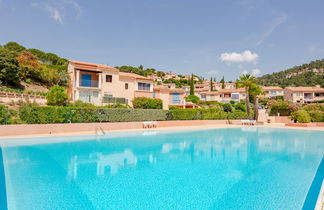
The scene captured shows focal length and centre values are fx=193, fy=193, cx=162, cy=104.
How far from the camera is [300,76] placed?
89500 millimetres

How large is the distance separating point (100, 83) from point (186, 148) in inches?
739

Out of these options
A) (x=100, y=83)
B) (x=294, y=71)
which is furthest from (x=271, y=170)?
(x=294, y=71)

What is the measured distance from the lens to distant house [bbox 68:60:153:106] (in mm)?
26312

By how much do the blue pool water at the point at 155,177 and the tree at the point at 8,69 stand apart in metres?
21.1

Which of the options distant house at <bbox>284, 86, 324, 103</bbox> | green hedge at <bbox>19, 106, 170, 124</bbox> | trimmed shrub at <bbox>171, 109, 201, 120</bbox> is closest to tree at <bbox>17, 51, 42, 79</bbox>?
green hedge at <bbox>19, 106, 170, 124</bbox>

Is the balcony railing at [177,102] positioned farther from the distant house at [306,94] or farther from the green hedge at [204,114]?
the distant house at [306,94]

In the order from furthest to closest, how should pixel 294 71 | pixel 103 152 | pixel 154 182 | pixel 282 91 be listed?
1. pixel 294 71
2. pixel 282 91
3. pixel 103 152
4. pixel 154 182

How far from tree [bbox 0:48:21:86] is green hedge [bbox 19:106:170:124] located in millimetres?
15604

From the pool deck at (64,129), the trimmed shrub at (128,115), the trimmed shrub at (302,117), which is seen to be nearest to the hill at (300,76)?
the trimmed shrub at (302,117)

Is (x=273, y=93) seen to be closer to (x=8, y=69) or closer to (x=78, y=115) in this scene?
(x=78, y=115)

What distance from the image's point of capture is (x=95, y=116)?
19.4 meters

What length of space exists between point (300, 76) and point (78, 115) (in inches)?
4024

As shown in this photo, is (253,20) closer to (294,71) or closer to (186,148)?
(186,148)

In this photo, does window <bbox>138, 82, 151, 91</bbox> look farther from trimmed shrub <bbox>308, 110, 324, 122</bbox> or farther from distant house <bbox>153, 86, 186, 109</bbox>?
trimmed shrub <bbox>308, 110, 324, 122</bbox>
